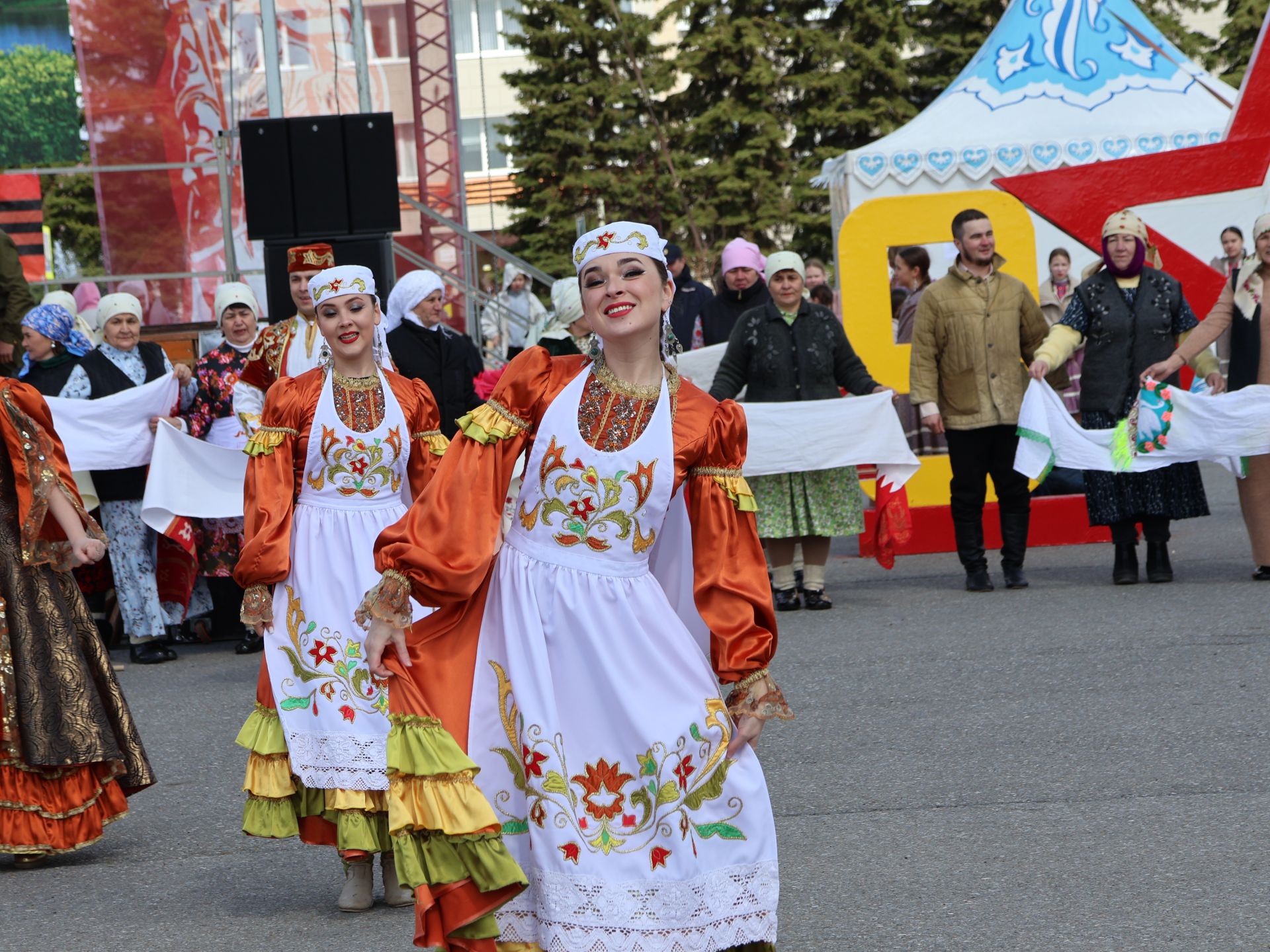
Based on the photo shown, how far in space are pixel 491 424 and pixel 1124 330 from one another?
7.08 metres

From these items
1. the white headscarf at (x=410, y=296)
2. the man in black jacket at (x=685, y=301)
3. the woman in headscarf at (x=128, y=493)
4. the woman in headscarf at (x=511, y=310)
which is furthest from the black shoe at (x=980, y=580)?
the woman in headscarf at (x=511, y=310)

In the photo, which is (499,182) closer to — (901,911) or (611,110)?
(611,110)

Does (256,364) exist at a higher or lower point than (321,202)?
lower

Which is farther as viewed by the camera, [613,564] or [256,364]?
[256,364]

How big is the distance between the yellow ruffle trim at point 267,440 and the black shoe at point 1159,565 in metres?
6.10

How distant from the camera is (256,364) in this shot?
7305 mm

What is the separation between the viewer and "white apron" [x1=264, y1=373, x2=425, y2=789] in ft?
17.4

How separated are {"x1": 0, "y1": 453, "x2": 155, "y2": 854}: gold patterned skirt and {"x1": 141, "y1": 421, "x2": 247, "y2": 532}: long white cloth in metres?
3.84

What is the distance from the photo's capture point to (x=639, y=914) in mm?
3520

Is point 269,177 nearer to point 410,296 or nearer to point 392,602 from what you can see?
point 410,296

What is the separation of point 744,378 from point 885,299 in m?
2.56

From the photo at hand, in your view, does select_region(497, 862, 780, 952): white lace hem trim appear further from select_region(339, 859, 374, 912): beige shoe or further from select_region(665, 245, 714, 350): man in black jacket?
select_region(665, 245, 714, 350): man in black jacket

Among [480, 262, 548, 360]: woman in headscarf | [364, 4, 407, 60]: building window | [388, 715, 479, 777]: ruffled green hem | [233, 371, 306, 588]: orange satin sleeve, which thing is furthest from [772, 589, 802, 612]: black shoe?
[364, 4, 407, 60]: building window

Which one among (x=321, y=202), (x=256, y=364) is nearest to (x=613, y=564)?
(x=256, y=364)
